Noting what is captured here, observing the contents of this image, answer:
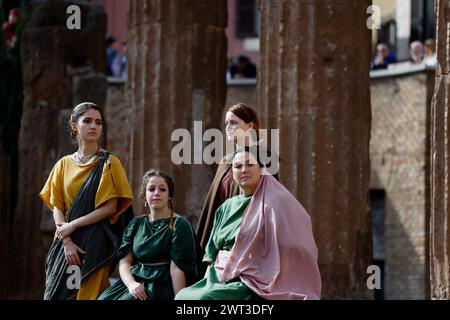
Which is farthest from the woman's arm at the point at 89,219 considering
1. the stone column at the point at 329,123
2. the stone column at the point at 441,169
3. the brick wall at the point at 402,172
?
the brick wall at the point at 402,172

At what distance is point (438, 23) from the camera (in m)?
18.9

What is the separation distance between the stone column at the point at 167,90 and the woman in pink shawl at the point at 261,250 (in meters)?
8.67

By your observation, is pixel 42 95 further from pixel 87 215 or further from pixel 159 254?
pixel 159 254

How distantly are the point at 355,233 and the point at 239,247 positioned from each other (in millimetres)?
6012

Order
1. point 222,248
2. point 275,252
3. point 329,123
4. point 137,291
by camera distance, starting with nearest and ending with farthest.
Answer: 1. point 275,252
2. point 222,248
3. point 137,291
4. point 329,123

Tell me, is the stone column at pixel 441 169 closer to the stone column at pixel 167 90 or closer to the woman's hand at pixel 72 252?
the woman's hand at pixel 72 252

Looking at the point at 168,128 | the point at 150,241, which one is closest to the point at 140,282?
the point at 150,241

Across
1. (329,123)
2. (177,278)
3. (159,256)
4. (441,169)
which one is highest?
(329,123)

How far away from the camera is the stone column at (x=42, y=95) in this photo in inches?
1185

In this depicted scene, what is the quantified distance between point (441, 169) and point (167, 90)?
28.9 ft

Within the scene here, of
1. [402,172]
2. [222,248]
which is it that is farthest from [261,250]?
[402,172]

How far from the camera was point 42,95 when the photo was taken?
99.1 ft

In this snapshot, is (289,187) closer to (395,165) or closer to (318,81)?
(318,81)

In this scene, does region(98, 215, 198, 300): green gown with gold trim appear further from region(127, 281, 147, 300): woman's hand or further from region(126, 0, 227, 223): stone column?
region(126, 0, 227, 223): stone column
